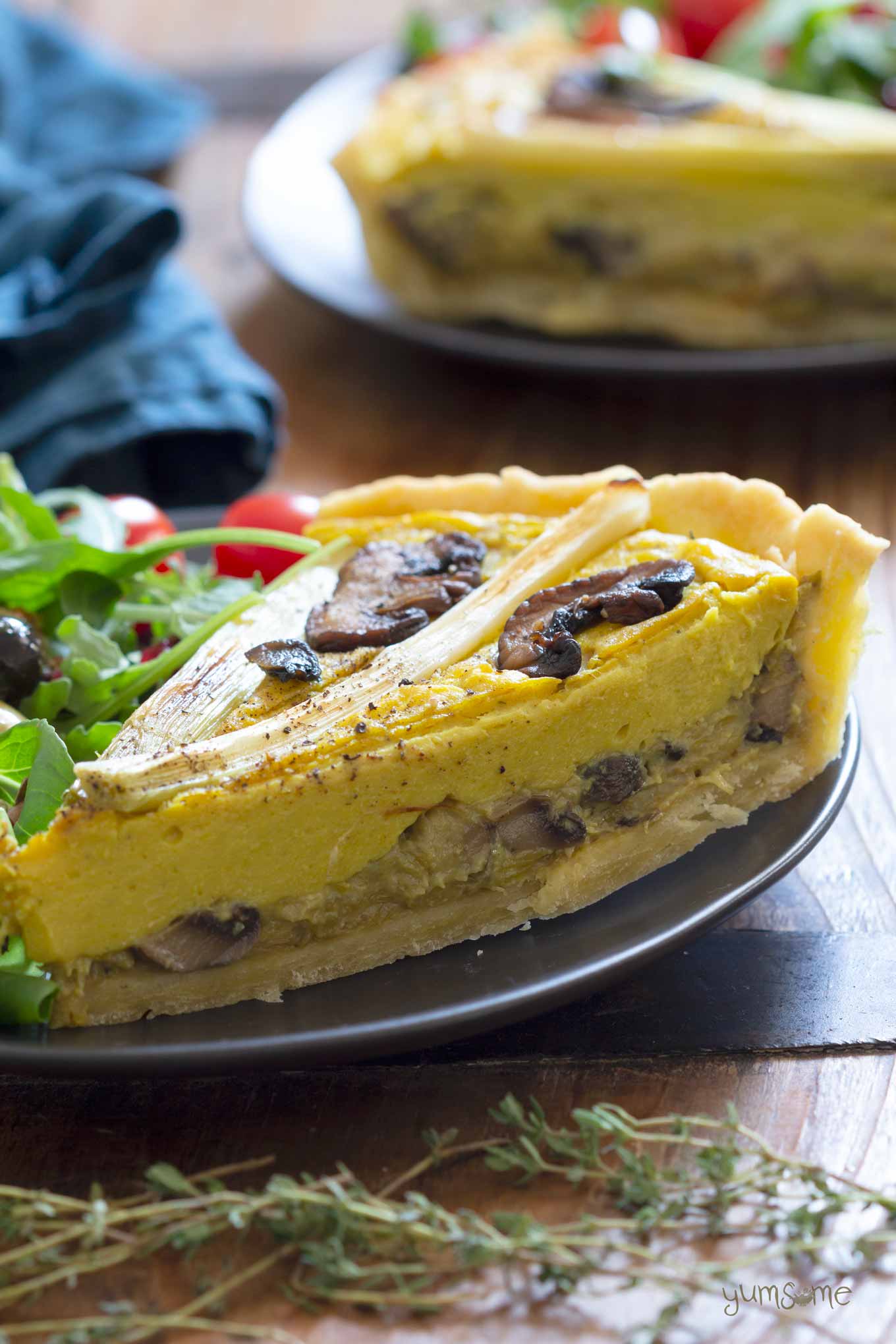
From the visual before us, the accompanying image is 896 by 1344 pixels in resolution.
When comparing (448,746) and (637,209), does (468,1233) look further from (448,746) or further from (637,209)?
(637,209)

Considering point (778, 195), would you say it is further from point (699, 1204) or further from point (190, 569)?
point (699, 1204)

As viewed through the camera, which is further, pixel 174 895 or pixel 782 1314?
pixel 174 895

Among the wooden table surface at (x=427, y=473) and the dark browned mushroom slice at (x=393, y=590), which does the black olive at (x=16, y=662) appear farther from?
the wooden table surface at (x=427, y=473)

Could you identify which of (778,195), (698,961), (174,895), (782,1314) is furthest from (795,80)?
(782,1314)

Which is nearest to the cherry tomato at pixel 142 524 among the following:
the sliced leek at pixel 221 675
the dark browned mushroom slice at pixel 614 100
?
the sliced leek at pixel 221 675

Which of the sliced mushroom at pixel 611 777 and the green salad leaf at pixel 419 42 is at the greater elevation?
the green salad leaf at pixel 419 42

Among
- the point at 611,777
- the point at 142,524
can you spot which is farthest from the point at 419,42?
the point at 611,777

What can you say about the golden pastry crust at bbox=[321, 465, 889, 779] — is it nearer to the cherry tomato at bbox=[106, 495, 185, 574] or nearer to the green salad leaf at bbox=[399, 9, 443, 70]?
the cherry tomato at bbox=[106, 495, 185, 574]
